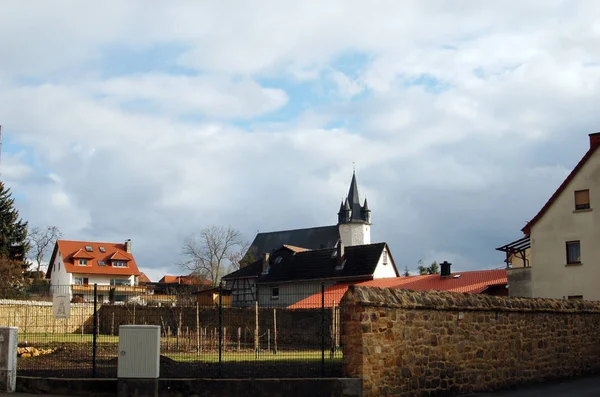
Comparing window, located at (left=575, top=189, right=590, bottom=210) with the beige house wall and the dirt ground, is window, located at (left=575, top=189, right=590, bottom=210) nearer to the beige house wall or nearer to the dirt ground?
the beige house wall

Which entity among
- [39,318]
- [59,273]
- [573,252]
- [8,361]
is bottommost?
[8,361]

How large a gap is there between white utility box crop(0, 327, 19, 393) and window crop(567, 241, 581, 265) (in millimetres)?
28795

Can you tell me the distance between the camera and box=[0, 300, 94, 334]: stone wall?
22844mm

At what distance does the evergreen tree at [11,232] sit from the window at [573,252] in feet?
157

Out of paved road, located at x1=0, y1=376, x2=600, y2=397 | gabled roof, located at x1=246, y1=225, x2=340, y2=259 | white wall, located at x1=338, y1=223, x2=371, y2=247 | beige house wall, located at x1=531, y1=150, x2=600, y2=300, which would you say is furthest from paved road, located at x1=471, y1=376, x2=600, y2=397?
white wall, located at x1=338, y1=223, x2=371, y2=247

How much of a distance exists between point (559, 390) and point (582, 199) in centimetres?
2057

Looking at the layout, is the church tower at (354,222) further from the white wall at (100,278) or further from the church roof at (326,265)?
the church roof at (326,265)

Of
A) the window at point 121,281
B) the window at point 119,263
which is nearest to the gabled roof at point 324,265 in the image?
the window at point 121,281

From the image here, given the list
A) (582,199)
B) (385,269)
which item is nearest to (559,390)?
(582,199)

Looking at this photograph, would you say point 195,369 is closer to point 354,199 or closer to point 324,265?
point 324,265

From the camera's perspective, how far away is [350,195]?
128250mm

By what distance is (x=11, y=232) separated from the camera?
67.0 metres

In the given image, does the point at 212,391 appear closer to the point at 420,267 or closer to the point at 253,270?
the point at 253,270

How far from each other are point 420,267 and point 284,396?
279ft
